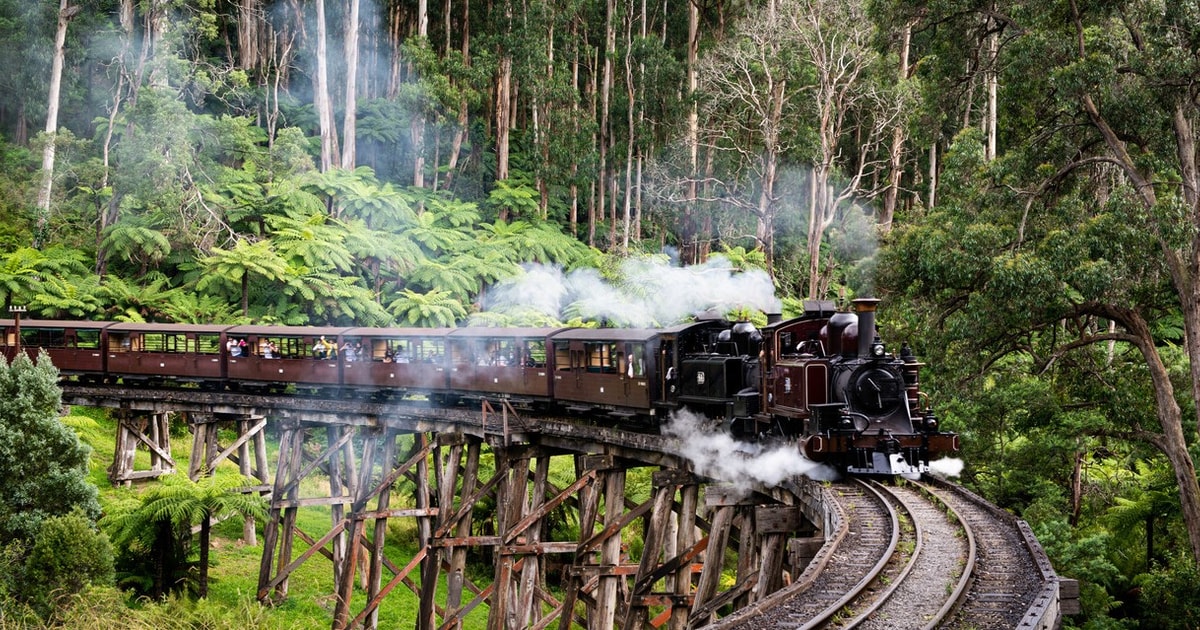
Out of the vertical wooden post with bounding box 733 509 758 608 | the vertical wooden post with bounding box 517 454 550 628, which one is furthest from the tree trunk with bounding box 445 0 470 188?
the vertical wooden post with bounding box 733 509 758 608

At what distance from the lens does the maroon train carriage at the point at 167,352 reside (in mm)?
23875

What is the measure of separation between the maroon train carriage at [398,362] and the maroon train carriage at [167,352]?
367cm

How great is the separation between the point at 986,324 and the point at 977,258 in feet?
3.54

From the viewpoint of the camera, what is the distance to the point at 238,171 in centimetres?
3341

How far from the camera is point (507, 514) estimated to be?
17.8 metres

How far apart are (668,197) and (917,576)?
2931 centimetres

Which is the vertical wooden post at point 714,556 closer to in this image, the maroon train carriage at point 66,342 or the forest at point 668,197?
the forest at point 668,197

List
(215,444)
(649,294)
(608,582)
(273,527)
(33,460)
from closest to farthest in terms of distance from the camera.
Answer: (608,582) < (33,460) < (273,527) < (215,444) < (649,294)

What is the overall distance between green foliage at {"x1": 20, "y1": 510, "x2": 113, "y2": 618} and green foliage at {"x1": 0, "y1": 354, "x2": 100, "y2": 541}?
Result: 0.71 m

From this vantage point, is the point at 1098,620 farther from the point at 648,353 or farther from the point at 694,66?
→ the point at 694,66

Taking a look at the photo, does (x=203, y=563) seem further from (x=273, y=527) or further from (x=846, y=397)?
(x=846, y=397)

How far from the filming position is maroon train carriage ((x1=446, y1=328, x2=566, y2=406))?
63.9ft

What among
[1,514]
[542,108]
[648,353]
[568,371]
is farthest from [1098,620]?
[542,108]

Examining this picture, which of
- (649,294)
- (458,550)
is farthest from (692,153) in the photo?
(458,550)
